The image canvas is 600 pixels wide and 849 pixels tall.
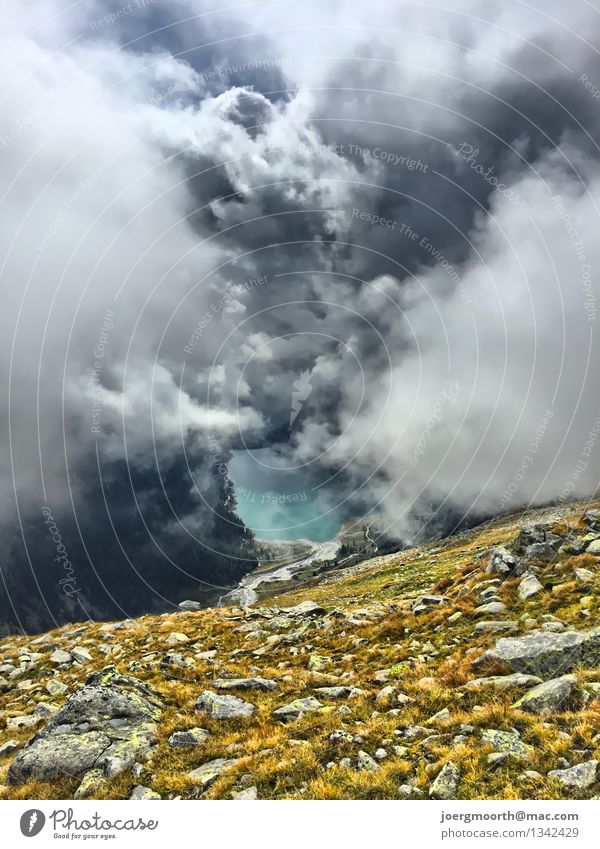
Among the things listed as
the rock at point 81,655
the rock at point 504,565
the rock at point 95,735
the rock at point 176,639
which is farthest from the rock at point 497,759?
the rock at point 81,655

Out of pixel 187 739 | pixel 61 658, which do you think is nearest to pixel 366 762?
pixel 187 739

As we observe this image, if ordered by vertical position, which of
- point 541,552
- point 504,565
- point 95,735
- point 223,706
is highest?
point 541,552

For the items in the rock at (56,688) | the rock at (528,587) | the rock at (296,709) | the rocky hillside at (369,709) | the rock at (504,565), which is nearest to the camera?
the rocky hillside at (369,709)

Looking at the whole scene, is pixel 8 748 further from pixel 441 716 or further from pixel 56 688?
pixel 441 716

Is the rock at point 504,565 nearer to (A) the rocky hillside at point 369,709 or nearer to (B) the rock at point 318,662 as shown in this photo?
(A) the rocky hillside at point 369,709

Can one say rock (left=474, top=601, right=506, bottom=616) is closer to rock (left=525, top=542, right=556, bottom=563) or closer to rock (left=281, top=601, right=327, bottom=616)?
rock (left=525, top=542, right=556, bottom=563)
